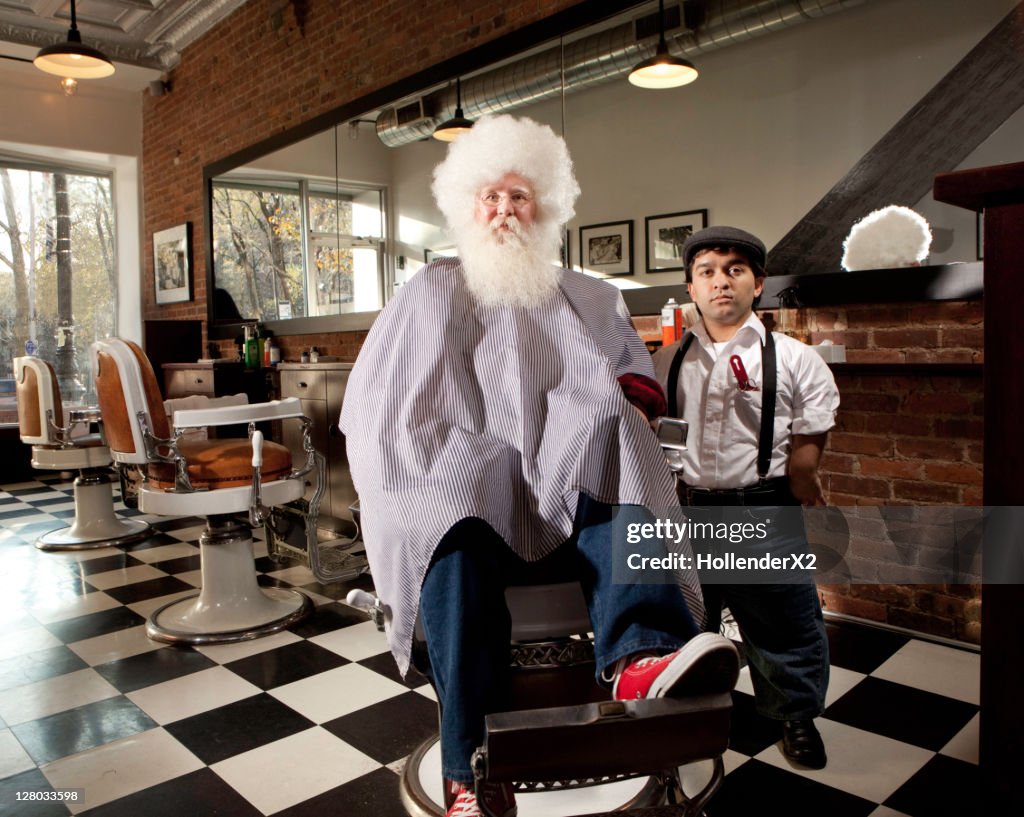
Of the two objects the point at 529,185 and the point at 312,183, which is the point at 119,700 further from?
the point at 312,183

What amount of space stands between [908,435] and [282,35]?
15.4 feet

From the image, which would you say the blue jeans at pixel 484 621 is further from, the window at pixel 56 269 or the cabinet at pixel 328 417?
the window at pixel 56 269

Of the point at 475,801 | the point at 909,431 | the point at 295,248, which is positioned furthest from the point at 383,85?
the point at 475,801

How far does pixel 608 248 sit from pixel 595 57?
0.82 meters

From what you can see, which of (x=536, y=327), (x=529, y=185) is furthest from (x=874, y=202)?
(x=536, y=327)

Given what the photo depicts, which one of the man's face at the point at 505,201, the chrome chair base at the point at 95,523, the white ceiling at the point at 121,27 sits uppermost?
the white ceiling at the point at 121,27

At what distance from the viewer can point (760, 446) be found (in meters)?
1.83

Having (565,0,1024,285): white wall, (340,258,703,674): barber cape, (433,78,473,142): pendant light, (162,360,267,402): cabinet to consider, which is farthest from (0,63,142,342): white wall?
(340,258,703,674): barber cape

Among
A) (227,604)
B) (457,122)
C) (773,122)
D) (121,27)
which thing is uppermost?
(121,27)

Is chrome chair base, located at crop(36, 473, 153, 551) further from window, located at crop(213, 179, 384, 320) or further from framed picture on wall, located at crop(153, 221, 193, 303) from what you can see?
framed picture on wall, located at crop(153, 221, 193, 303)

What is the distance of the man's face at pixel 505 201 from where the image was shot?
1.87m

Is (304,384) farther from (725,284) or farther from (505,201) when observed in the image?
(725,284)

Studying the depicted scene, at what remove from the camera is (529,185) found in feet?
6.24

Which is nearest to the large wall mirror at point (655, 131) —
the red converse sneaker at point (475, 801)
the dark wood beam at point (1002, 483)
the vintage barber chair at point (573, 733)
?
the vintage barber chair at point (573, 733)
